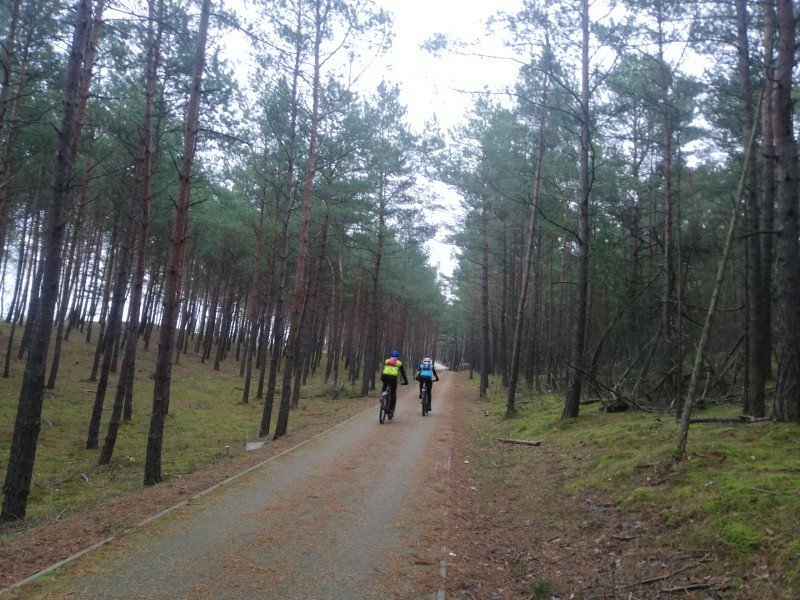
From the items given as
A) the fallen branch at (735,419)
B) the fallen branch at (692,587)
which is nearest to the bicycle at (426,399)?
the fallen branch at (735,419)

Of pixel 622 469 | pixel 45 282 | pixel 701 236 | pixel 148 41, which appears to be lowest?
pixel 622 469

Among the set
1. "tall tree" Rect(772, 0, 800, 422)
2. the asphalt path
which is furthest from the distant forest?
the asphalt path

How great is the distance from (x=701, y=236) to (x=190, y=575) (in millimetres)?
15233

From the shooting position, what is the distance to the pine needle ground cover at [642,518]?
13.1 ft

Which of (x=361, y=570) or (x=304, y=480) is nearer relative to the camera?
(x=361, y=570)

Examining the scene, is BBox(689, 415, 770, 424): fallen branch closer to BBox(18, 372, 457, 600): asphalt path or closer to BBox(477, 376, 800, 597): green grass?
BBox(477, 376, 800, 597): green grass

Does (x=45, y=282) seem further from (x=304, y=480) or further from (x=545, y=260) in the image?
(x=545, y=260)

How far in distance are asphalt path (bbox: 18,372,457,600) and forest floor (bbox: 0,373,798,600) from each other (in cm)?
30

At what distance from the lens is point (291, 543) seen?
16.1 ft

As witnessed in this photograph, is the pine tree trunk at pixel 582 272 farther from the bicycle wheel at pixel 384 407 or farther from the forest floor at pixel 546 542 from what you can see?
the bicycle wheel at pixel 384 407

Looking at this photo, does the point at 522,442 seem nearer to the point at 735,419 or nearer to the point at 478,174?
the point at 735,419

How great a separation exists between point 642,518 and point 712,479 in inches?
34.9

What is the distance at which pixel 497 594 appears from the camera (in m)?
4.25

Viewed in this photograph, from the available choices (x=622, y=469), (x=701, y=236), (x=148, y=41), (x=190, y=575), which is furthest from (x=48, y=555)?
(x=701, y=236)
